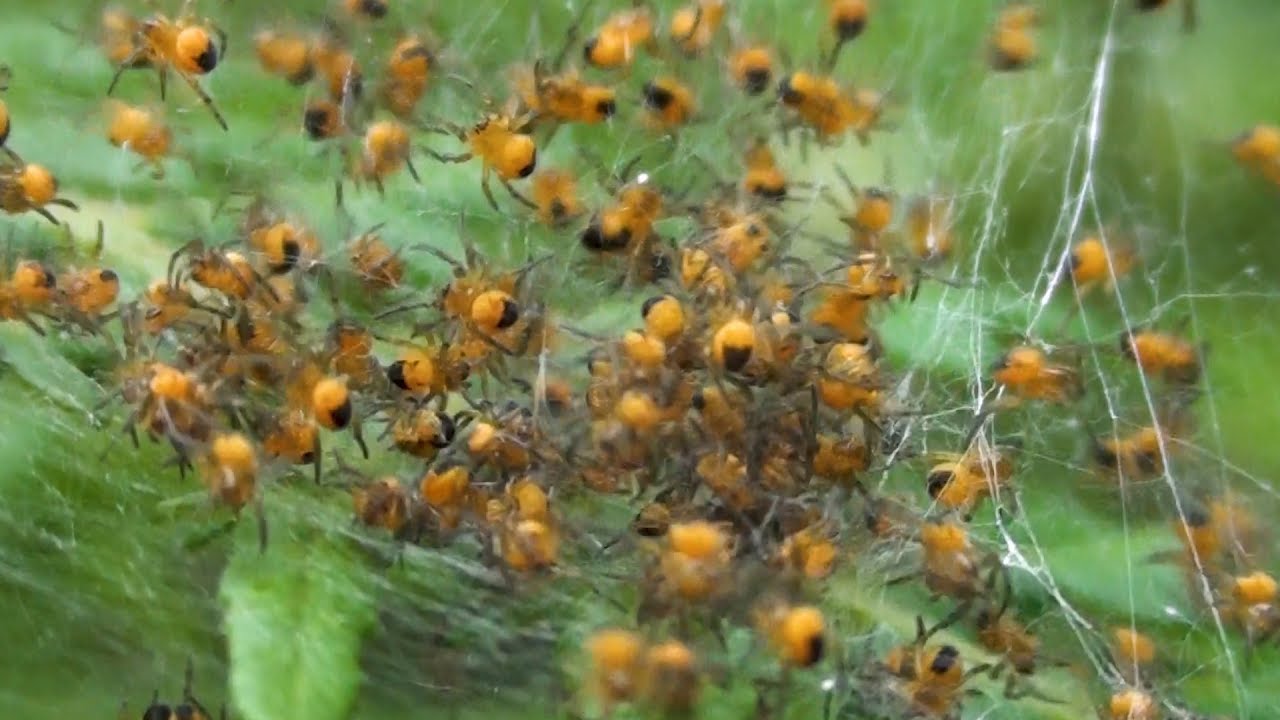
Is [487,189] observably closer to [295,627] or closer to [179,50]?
[179,50]

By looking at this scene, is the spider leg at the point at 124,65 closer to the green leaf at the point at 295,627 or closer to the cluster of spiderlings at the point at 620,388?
the cluster of spiderlings at the point at 620,388

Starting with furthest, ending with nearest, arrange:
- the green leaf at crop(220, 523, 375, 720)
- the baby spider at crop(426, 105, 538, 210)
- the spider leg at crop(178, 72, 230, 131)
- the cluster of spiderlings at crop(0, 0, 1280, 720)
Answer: the spider leg at crop(178, 72, 230, 131) → the baby spider at crop(426, 105, 538, 210) → the cluster of spiderlings at crop(0, 0, 1280, 720) → the green leaf at crop(220, 523, 375, 720)

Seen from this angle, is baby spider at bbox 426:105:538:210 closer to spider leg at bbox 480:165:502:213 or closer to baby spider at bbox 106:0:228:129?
spider leg at bbox 480:165:502:213

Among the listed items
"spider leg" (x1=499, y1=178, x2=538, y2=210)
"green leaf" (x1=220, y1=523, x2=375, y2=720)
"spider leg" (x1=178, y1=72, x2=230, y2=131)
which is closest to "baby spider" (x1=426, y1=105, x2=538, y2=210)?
"spider leg" (x1=499, y1=178, x2=538, y2=210)

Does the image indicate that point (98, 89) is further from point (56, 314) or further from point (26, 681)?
point (26, 681)

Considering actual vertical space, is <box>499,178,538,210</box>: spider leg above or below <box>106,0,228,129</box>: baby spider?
below

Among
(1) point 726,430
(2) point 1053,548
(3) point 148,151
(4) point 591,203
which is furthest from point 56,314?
(2) point 1053,548

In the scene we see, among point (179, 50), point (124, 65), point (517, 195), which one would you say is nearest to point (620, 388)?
point (517, 195)
